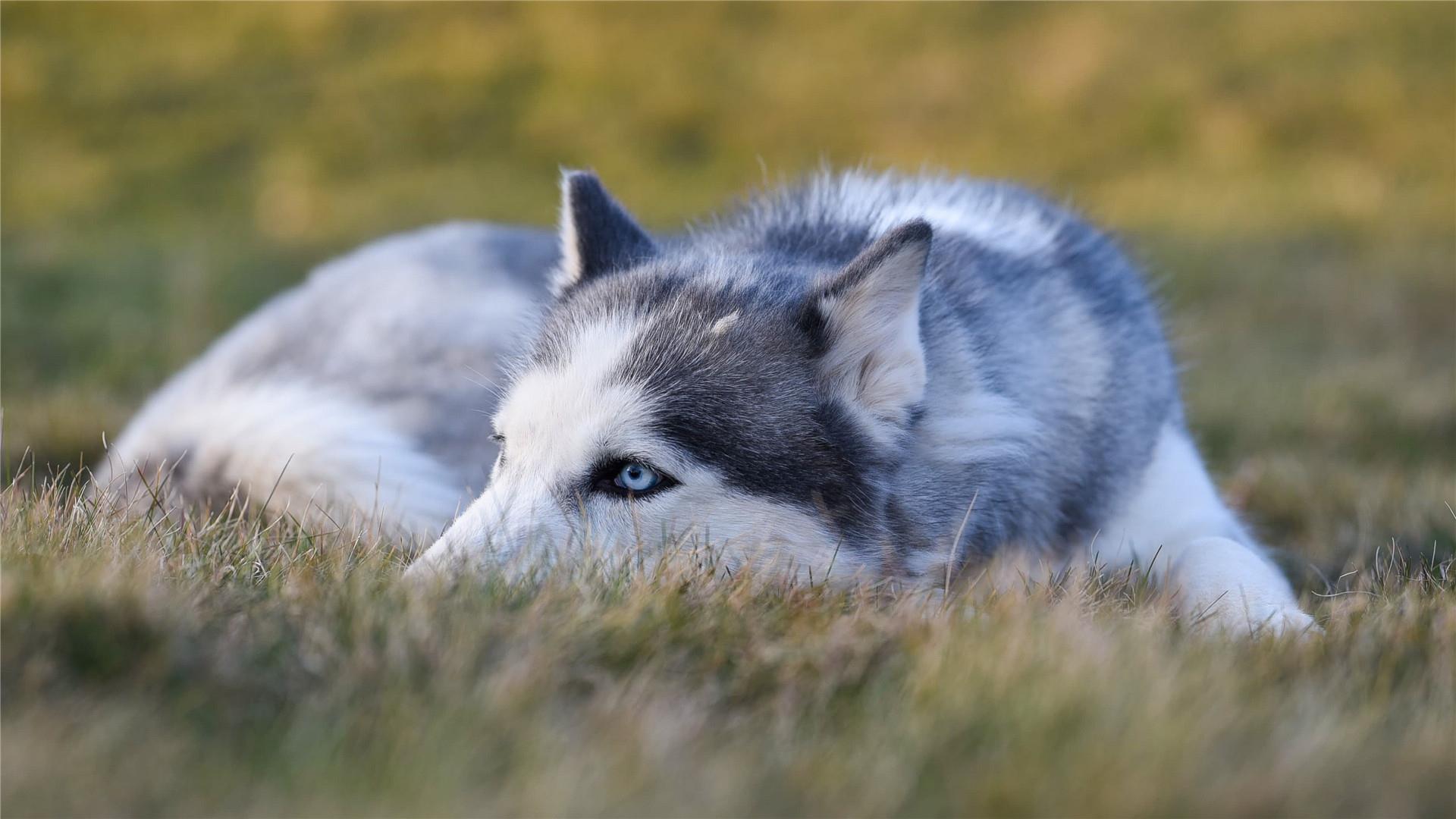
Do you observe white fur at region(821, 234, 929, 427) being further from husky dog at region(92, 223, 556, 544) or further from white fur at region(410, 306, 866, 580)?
husky dog at region(92, 223, 556, 544)

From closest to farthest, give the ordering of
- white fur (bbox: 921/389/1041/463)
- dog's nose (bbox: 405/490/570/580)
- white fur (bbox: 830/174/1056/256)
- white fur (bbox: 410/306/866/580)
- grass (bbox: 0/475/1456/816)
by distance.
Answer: grass (bbox: 0/475/1456/816) < dog's nose (bbox: 405/490/570/580) < white fur (bbox: 410/306/866/580) < white fur (bbox: 921/389/1041/463) < white fur (bbox: 830/174/1056/256)

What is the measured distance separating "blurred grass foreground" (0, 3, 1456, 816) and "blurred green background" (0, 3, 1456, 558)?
0.17 feet

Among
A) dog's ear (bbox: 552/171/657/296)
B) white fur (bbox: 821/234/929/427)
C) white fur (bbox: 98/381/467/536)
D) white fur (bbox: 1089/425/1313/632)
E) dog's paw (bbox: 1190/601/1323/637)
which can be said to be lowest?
white fur (bbox: 1089/425/1313/632)

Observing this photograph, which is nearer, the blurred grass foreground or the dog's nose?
Result: the blurred grass foreground

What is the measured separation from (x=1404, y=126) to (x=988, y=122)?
3.98 m

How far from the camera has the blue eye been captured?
105 inches

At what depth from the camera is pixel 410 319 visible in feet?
14.9

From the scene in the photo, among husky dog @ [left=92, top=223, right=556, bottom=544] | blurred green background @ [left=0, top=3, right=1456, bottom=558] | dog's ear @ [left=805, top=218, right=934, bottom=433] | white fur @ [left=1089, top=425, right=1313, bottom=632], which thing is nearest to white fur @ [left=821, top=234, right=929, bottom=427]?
dog's ear @ [left=805, top=218, right=934, bottom=433]

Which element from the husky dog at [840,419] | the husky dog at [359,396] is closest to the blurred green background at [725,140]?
the husky dog at [359,396]

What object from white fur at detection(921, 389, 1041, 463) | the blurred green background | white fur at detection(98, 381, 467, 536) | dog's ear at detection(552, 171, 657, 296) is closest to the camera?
white fur at detection(921, 389, 1041, 463)

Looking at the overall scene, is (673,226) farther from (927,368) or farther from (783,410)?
(783,410)

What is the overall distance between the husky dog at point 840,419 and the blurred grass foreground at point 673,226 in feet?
0.95

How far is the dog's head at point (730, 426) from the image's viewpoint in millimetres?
2633

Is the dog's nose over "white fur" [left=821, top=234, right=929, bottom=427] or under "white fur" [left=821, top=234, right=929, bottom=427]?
under
